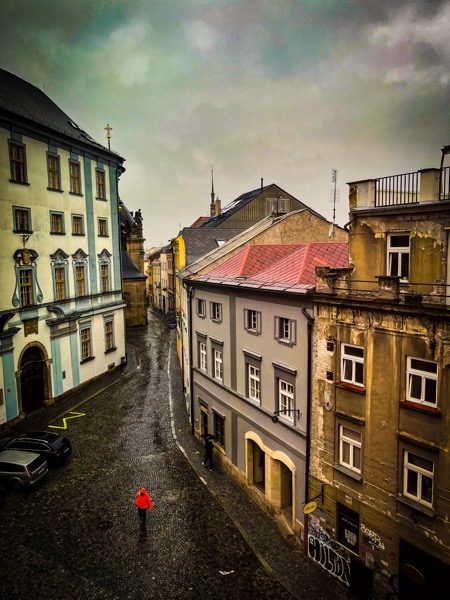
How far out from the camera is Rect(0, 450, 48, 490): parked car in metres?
19.0

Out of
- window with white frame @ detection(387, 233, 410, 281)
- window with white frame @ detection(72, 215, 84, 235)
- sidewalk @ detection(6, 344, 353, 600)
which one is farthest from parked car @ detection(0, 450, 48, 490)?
window with white frame @ detection(72, 215, 84, 235)

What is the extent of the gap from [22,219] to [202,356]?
1478 centimetres

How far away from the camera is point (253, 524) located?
17672 mm

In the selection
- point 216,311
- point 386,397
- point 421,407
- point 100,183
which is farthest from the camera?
point 100,183

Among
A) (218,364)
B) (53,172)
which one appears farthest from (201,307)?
(53,172)

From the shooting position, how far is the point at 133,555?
1557cm

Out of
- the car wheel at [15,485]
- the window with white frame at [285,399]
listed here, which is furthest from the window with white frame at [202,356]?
the car wheel at [15,485]

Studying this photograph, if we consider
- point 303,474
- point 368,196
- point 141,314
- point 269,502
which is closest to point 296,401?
point 303,474

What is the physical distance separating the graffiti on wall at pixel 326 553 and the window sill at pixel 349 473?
101 inches

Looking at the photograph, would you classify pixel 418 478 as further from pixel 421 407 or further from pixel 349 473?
pixel 349 473

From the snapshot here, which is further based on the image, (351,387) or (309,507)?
(309,507)

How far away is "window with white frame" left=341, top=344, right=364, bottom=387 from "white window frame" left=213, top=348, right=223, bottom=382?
9.15m

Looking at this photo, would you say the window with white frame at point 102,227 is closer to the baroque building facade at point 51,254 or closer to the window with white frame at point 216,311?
the baroque building facade at point 51,254

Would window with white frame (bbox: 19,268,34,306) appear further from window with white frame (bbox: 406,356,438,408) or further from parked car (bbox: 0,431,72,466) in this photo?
window with white frame (bbox: 406,356,438,408)
